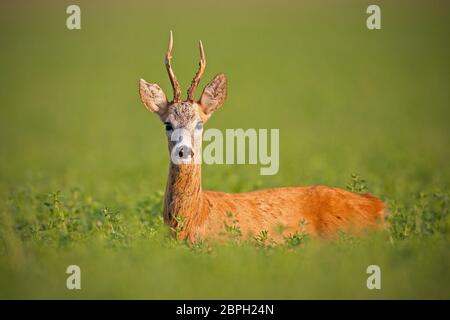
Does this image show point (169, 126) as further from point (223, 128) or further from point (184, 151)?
point (223, 128)

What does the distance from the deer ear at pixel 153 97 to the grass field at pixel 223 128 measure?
142cm

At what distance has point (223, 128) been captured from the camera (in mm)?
24375

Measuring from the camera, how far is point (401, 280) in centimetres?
877

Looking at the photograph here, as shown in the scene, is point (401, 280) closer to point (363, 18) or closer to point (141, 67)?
point (141, 67)

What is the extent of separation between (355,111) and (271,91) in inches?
264

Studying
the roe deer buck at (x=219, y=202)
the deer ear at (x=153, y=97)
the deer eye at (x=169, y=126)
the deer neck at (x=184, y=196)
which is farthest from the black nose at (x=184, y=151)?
the deer ear at (x=153, y=97)

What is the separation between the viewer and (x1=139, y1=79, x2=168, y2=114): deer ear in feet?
36.2

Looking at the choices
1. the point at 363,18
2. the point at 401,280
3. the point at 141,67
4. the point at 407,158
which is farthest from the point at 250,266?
the point at 363,18

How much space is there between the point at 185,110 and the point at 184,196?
1.00 m

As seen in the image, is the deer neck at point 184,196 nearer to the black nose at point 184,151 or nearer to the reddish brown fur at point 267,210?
the reddish brown fur at point 267,210

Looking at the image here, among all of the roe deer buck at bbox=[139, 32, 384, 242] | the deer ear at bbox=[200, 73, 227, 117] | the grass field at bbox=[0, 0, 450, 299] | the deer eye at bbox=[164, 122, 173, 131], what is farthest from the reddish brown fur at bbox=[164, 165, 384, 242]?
the deer ear at bbox=[200, 73, 227, 117]

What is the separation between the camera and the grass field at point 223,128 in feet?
29.3

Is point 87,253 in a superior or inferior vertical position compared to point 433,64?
inferior

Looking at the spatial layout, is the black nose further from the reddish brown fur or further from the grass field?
Result: the grass field
